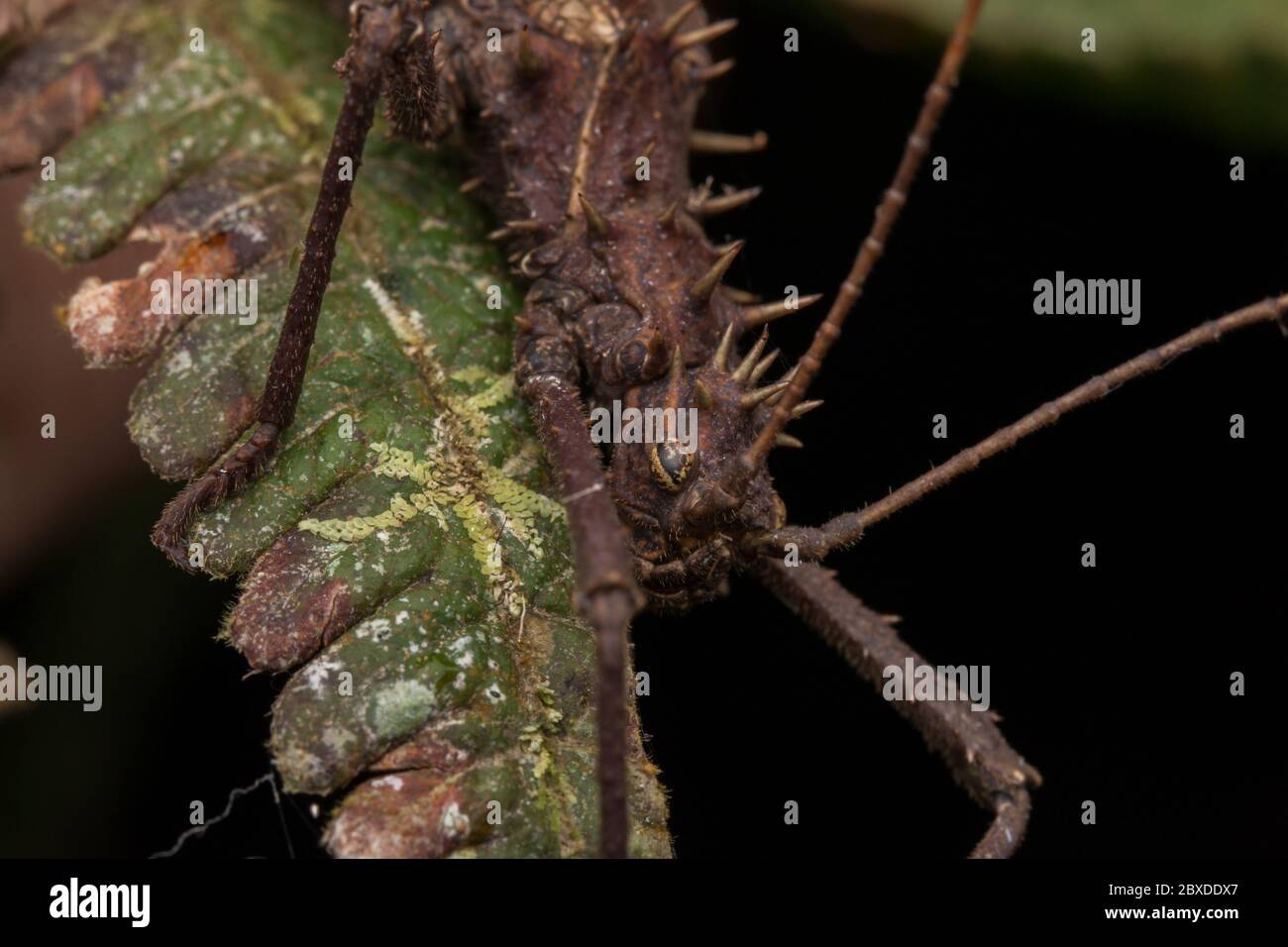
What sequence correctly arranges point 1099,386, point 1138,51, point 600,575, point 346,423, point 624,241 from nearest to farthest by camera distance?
point 600,575 → point 1099,386 → point 346,423 → point 624,241 → point 1138,51

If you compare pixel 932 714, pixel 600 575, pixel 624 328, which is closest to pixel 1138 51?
pixel 624 328

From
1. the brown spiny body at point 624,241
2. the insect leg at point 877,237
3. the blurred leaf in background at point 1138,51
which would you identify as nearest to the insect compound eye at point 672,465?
the brown spiny body at point 624,241

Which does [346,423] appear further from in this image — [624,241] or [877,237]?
[877,237]

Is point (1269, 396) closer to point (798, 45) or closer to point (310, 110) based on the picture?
point (798, 45)

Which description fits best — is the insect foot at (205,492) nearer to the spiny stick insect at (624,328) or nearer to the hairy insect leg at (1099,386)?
the spiny stick insect at (624,328)

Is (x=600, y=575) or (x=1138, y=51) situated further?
(x=1138, y=51)

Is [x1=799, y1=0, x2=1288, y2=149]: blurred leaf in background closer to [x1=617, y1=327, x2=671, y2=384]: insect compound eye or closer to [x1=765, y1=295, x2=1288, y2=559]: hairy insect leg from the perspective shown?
[x1=765, y1=295, x2=1288, y2=559]: hairy insect leg
